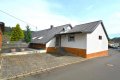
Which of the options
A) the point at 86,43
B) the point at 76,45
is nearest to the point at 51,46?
the point at 76,45

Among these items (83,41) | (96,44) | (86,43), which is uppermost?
(83,41)

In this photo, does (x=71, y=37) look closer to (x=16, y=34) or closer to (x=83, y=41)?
(x=83, y=41)

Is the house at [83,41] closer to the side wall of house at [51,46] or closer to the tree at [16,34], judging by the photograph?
the side wall of house at [51,46]

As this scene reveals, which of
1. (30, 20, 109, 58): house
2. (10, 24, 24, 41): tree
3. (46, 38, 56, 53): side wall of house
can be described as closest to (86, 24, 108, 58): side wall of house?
(30, 20, 109, 58): house

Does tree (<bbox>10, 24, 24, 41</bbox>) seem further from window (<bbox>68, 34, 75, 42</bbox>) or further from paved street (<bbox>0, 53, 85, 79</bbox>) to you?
paved street (<bbox>0, 53, 85, 79</bbox>)

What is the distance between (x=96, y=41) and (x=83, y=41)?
238cm

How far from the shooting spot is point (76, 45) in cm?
2203

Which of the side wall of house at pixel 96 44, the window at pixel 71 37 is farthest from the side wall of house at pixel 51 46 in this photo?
the side wall of house at pixel 96 44

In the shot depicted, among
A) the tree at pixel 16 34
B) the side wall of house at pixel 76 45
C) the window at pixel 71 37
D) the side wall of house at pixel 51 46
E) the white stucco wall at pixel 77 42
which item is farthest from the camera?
the tree at pixel 16 34

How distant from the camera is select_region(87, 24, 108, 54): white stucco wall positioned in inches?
797

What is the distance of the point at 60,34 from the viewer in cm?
2497

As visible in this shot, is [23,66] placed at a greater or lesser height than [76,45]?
lesser

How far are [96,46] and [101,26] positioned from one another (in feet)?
11.8

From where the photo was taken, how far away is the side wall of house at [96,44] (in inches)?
797
